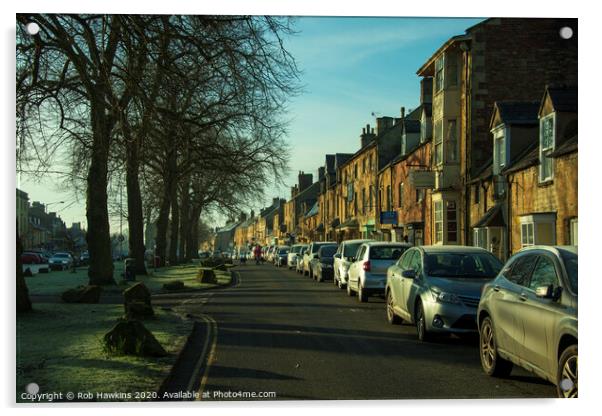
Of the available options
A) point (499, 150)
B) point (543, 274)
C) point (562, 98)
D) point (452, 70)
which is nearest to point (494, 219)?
point (499, 150)

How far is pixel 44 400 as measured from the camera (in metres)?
7.34

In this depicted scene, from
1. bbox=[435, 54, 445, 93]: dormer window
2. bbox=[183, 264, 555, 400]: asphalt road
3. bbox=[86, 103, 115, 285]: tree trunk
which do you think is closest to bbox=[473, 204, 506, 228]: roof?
bbox=[435, 54, 445, 93]: dormer window

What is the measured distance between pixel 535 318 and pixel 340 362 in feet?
10.2

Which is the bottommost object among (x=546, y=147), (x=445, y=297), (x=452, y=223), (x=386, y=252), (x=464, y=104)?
(x=445, y=297)

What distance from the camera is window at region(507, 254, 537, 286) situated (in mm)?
8234

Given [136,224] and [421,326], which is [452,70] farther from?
[421,326]

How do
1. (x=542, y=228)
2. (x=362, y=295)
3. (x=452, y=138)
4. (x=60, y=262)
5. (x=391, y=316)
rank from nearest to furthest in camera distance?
(x=391, y=316) → (x=362, y=295) → (x=542, y=228) → (x=452, y=138) → (x=60, y=262)

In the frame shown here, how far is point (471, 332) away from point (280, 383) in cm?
440

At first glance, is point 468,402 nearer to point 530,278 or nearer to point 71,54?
point 530,278

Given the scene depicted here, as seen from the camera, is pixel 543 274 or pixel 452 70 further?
pixel 452 70

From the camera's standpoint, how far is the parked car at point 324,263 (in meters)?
30.4

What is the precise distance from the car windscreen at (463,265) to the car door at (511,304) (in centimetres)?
369

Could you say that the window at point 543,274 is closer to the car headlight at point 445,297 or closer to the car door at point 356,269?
the car headlight at point 445,297

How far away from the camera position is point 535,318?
7.46m
